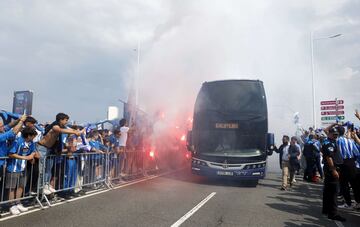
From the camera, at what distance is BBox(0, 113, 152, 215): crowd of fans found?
6.11m

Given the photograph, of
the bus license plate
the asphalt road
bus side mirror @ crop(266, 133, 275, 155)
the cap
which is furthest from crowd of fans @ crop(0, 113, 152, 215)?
the cap

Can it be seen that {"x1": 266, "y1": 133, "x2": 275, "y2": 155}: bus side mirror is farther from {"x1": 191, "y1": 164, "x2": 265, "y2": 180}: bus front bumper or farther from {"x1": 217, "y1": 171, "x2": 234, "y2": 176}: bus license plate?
{"x1": 217, "y1": 171, "x2": 234, "y2": 176}: bus license plate

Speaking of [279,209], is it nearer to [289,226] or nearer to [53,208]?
[289,226]

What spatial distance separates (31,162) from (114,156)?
3316mm

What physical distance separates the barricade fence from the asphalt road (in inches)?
21.4

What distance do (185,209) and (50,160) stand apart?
311 cm

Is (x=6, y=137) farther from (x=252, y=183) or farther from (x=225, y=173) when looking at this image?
(x=252, y=183)

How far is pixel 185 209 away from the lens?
662 cm

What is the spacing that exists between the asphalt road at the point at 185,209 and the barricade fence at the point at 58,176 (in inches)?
21.4

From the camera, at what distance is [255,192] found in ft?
30.9

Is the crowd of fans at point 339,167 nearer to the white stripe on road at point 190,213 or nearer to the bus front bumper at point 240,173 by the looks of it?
the bus front bumper at point 240,173

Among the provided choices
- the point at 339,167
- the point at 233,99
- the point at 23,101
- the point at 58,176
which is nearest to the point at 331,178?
the point at 339,167

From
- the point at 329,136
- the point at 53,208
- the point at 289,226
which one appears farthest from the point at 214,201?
the point at 53,208

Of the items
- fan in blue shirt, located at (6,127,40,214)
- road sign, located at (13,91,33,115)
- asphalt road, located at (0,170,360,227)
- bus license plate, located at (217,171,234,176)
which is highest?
road sign, located at (13,91,33,115)
